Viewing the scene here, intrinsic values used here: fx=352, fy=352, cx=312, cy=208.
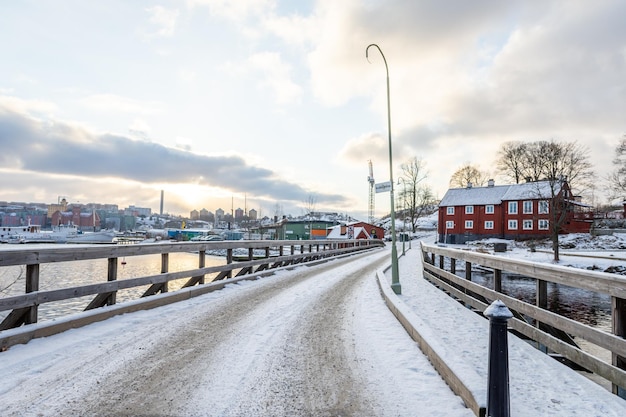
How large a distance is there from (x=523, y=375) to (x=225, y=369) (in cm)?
346

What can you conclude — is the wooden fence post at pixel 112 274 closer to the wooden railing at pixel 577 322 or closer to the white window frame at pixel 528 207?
the wooden railing at pixel 577 322

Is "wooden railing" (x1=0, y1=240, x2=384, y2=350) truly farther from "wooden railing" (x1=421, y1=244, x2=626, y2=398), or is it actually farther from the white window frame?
the white window frame

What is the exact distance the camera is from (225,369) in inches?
161

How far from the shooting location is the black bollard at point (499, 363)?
2.79 metres

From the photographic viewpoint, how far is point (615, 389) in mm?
3756

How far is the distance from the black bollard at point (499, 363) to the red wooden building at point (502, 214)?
51461mm

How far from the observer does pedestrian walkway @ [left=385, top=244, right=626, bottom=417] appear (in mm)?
3250

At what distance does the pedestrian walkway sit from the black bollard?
0.20 m

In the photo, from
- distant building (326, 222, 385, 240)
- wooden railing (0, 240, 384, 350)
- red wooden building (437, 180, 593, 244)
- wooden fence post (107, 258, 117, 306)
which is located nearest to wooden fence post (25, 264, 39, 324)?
wooden railing (0, 240, 384, 350)

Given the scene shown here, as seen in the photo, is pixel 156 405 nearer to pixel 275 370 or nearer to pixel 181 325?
pixel 275 370

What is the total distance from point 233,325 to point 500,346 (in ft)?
14.5

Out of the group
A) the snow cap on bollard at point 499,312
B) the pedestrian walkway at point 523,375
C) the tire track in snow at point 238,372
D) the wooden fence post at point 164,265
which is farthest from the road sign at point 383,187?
the snow cap on bollard at point 499,312

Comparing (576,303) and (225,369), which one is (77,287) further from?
(576,303)

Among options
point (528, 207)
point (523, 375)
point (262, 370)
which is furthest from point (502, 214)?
point (262, 370)
